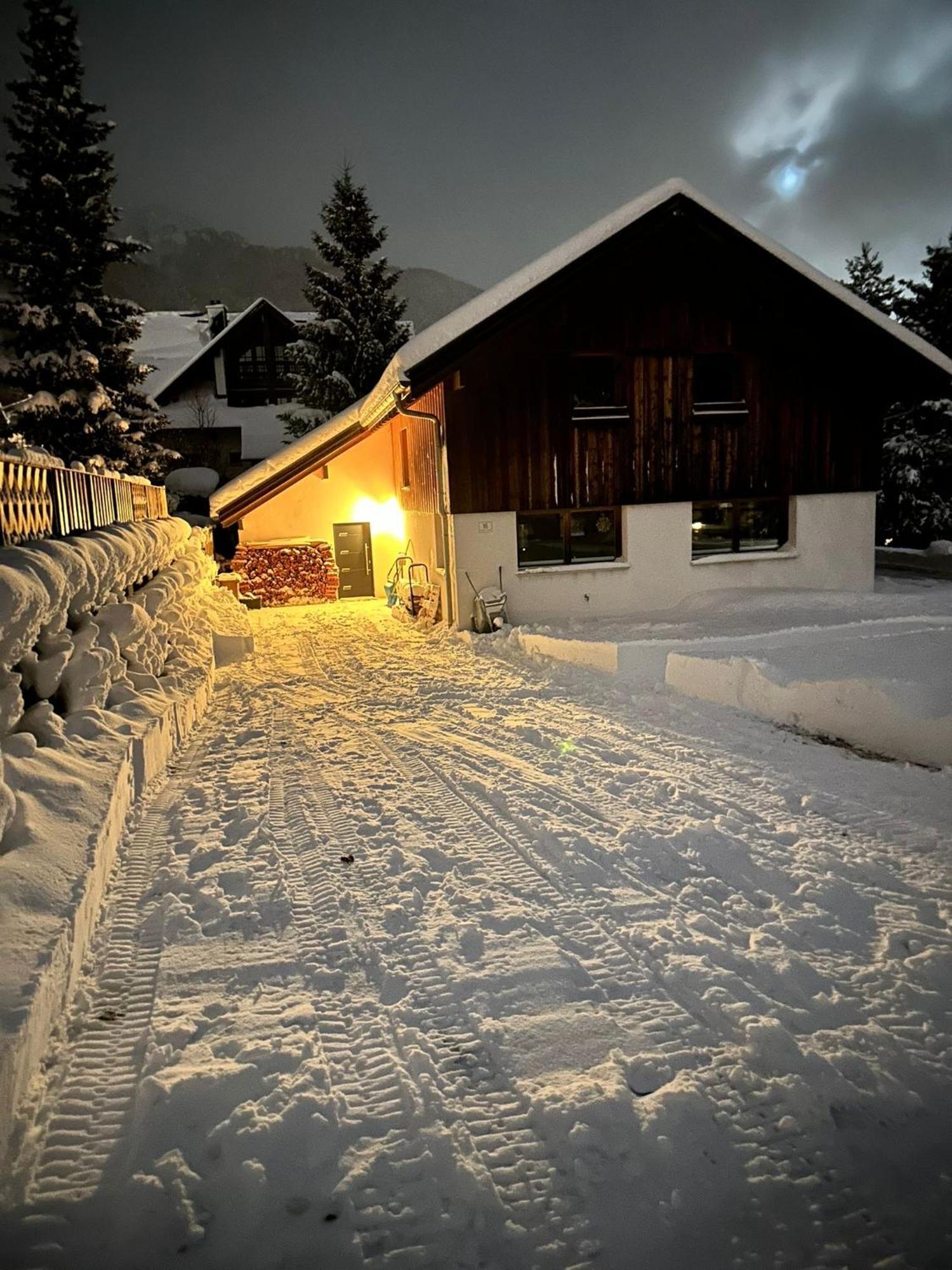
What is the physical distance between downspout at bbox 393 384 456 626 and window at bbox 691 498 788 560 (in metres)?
4.74

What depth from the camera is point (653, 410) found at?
12969mm

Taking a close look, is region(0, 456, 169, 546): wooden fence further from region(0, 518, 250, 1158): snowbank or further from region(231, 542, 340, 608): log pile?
region(231, 542, 340, 608): log pile

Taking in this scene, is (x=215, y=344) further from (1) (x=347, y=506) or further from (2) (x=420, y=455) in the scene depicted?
(2) (x=420, y=455)

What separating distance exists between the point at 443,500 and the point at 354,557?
628cm

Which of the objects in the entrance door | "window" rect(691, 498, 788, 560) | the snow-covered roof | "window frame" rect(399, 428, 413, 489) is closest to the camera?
the snow-covered roof

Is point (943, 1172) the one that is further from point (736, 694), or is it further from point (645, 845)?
point (736, 694)

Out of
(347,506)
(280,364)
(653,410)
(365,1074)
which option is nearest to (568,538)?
(653,410)

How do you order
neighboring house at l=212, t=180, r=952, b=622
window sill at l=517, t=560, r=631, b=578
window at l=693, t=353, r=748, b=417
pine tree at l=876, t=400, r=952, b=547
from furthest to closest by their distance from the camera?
pine tree at l=876, t=400, r=952, b=547, window at l=693, t=353, r=748, b=417, window sill at l=517, t=560, r=631, b=578, neighboring house at l=212, t=180, r=952, b=622

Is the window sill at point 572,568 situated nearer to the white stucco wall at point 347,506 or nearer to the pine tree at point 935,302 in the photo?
the white stucco wall at point 347,506

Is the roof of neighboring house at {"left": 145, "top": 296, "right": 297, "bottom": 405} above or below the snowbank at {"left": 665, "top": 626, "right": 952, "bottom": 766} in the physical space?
above

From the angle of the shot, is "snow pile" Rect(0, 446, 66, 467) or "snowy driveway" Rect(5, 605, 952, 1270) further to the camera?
"snow pile" Rect(0, 446, 66, 467)

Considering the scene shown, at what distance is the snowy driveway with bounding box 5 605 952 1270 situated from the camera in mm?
2033

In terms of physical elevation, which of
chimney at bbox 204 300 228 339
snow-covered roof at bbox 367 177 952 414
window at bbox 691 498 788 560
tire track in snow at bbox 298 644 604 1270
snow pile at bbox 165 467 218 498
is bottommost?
tire track in snow at bbox 298 644 604 1270

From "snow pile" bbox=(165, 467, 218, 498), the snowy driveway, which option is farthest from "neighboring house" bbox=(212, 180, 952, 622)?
"snow pile" bbox=(165, 467, 218, 498)
